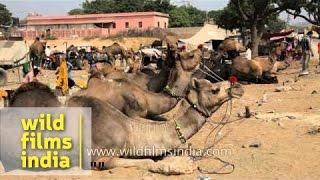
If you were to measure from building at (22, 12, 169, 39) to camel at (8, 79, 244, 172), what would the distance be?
5741 cm

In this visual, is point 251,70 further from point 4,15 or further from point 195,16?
point 4,15

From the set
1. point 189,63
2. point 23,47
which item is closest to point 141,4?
point 23,47

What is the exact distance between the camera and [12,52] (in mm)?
25062

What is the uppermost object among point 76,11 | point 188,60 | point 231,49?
point 76,11

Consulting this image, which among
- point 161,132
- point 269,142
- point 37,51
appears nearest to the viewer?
point 161,132

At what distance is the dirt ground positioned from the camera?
24.4 ft

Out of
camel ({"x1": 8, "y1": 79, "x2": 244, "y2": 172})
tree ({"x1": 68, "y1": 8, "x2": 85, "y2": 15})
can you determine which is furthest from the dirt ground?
tree ({"x1": 68, "y1": 8, "x2": 85, "y2": 15})

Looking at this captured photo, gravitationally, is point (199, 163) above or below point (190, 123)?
below

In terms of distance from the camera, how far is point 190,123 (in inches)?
312

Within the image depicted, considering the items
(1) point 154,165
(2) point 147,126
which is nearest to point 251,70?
(2) point 147,126

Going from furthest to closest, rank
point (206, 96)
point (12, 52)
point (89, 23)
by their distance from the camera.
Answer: point (89, 23) < point (12, 52) < point (206, 96)

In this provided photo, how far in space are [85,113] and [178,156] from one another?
144 centimetres

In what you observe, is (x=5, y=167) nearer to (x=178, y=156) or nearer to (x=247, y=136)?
(x=178, y=156)

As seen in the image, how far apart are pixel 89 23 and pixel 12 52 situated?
141ft
